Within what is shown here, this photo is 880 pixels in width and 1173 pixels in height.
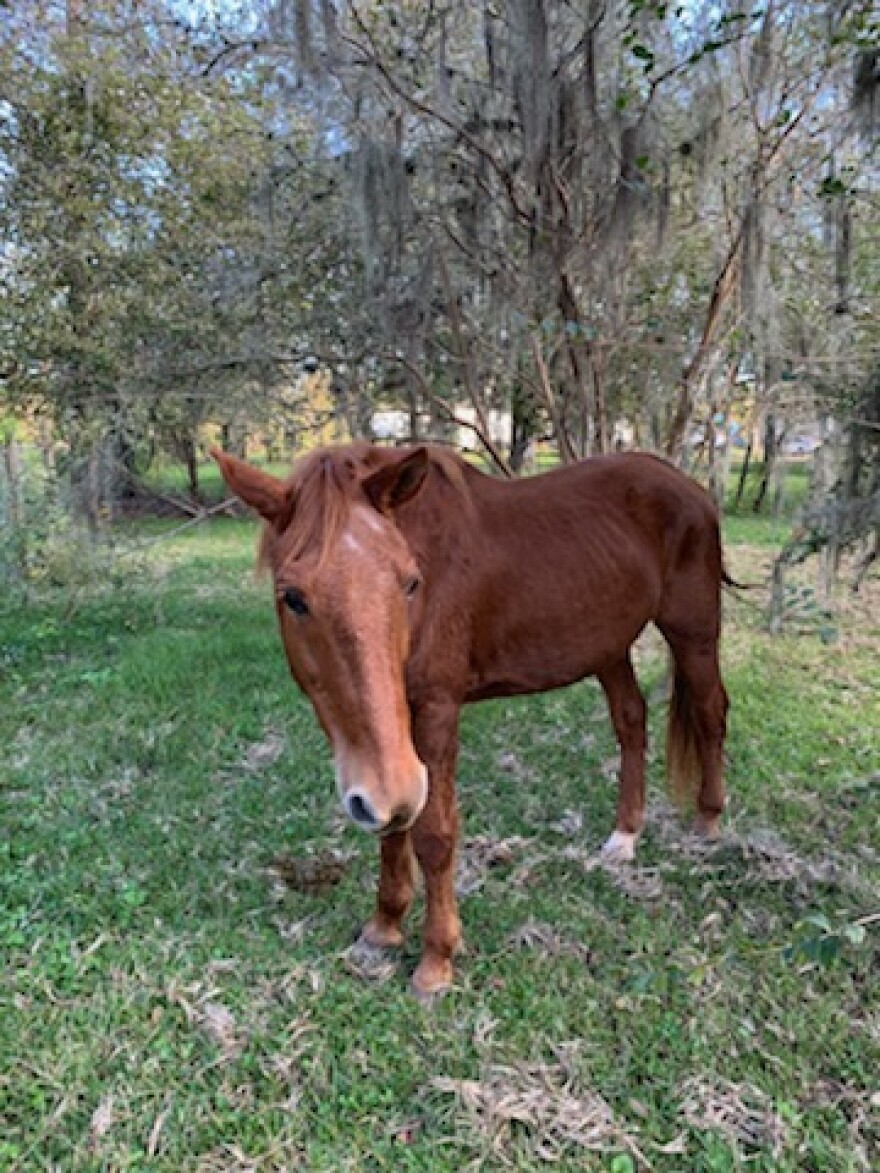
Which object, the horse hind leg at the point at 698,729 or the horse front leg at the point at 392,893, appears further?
the horse hind leg at the point at 698,729

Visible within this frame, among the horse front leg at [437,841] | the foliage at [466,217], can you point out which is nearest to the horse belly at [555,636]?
the horse front leg at [437,841]

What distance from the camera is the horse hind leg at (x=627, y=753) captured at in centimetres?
264

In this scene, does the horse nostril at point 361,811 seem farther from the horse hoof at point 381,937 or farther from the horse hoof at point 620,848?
the horse hoof at point 620,848

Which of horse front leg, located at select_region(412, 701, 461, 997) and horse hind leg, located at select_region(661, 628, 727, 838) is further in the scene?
horse hind leg, located at select_region(661, 628, 727, 838)

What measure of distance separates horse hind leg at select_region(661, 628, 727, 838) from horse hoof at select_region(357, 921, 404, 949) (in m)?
1.24

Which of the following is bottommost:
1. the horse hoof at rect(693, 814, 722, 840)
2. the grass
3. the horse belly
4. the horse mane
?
the horse hoof at rect(693, 814, 722, 840)

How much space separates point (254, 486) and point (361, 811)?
28.0 inches

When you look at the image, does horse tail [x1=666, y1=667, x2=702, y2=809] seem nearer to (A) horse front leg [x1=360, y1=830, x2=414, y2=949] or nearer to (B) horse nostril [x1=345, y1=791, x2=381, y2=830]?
(A) horse front leg [x1=360, y1=830, x2=414, y2=949]

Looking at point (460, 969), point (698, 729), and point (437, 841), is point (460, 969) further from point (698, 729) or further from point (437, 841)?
point (698, 729)

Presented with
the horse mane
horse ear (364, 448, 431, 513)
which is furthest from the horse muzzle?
horse ear (364, 448, 431, 513)

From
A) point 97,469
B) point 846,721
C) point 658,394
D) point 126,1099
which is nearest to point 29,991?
point 126,1099

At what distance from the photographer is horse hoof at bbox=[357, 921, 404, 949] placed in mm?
2135

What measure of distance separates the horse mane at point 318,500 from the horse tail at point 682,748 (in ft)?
5.15

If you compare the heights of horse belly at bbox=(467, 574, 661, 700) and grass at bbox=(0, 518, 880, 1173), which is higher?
horse belly at bbox=(467, 574, 661, 700)
